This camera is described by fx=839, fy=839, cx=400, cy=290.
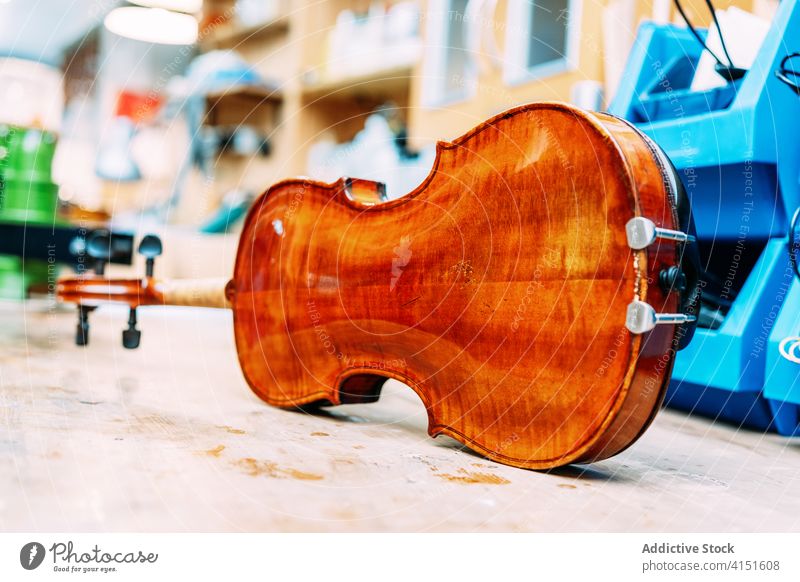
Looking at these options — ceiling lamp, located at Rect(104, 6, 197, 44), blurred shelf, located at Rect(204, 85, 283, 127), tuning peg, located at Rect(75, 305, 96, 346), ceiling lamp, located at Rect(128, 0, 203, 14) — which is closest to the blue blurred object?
blurred shelf, located at Rect(204, 85, 283, 127)

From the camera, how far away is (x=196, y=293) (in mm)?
1129

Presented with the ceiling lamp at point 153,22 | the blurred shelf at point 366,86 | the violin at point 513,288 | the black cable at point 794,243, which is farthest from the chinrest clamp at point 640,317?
the blurred shelf at point 366,86

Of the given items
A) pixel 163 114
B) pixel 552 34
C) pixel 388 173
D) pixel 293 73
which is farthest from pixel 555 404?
pixel 163 114

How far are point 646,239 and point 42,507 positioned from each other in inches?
18.6

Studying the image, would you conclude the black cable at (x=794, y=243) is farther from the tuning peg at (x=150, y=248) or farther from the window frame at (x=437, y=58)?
the window frame at (x=437, y=58)

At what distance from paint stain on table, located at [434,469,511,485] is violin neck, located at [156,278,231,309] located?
48cm

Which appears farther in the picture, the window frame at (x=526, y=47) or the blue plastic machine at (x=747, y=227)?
the window frame at (x=526, y=47)

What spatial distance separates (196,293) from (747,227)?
2.39 feet

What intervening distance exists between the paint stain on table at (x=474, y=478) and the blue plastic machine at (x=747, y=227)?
0.45 meters

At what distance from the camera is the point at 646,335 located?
65 centimetres

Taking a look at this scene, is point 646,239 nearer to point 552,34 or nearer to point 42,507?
point 42,507

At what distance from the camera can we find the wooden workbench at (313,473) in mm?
584

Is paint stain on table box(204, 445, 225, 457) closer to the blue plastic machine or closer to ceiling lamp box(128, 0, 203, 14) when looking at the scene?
the blue plastic machine

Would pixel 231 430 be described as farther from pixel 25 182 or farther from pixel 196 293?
pixel 25 182
